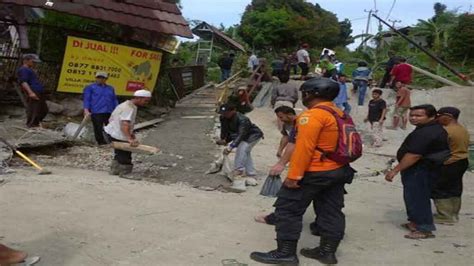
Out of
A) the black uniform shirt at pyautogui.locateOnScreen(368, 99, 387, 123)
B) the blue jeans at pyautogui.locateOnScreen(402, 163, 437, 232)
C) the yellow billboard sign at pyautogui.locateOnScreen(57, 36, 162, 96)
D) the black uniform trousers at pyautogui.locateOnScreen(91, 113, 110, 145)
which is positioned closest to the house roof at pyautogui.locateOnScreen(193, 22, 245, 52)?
the yellow billboard sign at pyautogui.locateOnScreen(57, 36, 162, 96)

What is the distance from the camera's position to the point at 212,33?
1188 inches

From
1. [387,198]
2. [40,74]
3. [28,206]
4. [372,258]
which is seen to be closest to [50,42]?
[40,74]

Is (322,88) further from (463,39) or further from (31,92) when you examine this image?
(463,39)

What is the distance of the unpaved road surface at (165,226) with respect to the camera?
15.3ft

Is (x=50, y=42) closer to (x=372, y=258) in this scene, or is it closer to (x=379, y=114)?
(x=379, y=114)

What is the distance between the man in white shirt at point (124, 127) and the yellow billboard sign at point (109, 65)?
5.24 meters

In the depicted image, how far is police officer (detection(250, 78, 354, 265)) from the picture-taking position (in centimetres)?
430

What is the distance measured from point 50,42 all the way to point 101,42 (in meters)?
1.15

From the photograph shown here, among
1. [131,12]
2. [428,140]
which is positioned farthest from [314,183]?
[131,12]

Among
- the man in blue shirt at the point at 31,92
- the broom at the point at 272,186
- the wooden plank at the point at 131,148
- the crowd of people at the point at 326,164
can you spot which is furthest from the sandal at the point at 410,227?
the man in blue shirt at the point at 31,92

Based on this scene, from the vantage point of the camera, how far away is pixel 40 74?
12.5 meters

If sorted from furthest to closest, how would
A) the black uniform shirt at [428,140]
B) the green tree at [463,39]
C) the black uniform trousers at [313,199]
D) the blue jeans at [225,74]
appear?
the green tree at [463,39] < the blue jeans at [225,74] < the black uniform shirt at [428,140] < the black uniform trousers at [313,199]

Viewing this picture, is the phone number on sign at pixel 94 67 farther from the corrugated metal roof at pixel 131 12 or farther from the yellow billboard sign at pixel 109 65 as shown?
the corrugated metal roof at pixel 131 12

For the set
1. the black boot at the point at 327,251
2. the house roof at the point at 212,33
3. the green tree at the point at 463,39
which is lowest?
the black boot at the point at 327,251
